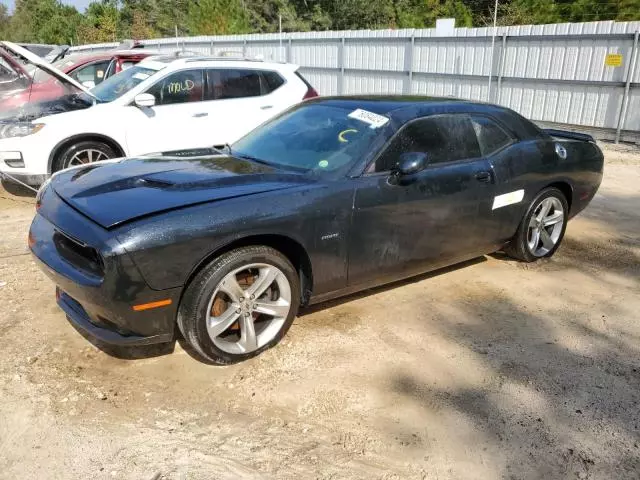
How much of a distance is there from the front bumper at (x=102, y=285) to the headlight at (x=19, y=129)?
3.63 m

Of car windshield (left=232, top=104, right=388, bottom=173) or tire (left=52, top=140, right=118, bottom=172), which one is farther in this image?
tire (left=52, top=140, right=118, bottom=172)

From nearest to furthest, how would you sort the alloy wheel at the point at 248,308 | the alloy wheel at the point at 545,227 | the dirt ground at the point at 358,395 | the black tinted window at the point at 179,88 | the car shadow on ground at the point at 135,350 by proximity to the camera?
the dirt ground at the point at 358,395 → the alloy wheel at the point at 248,308 → the car shadow on ground at the point at 135,350 → the alloy wheel at the point at 545,227 → the black tinted window at the point at 179,88

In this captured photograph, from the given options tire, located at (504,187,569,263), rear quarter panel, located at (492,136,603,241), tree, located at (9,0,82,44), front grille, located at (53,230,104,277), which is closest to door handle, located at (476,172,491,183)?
rear quarter panel, located at (492,136,603,241)

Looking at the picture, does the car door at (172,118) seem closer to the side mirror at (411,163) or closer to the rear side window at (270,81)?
the rear side window at (270,81)

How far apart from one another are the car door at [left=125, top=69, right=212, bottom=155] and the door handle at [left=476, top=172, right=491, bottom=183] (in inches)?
161

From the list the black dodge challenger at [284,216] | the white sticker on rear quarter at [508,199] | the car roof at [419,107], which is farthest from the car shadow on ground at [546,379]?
the car roof at [419,107]

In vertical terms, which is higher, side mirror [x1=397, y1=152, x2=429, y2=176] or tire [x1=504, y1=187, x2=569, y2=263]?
side mirror [x1=397, y1=152, x2=429, y2=176]

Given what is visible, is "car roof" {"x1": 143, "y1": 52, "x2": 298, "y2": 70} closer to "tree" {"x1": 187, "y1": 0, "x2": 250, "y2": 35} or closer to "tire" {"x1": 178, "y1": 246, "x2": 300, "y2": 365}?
"tire" {"x1": 178, "y1": 246, "x2": 300, "y2": 365}

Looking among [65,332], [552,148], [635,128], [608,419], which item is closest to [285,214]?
[65,332]

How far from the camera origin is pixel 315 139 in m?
4.14

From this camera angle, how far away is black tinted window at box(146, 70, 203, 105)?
24.3 ft

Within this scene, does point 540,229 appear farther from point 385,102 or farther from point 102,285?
point 102,285

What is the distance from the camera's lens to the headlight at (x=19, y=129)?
6.49 m

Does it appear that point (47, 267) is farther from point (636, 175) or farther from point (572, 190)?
point (636, 175)
